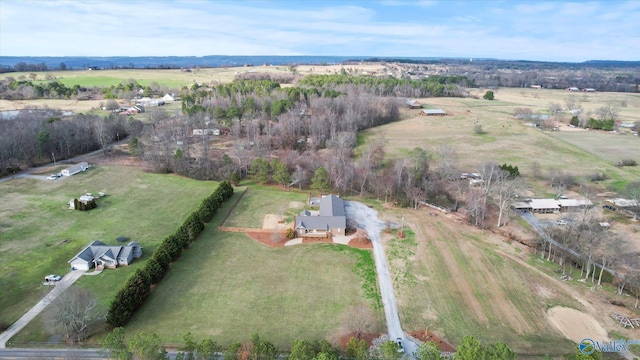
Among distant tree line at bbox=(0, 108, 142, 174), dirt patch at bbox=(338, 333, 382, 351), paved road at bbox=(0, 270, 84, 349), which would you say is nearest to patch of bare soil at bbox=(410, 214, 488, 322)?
dirt patch at bbox=(338, 333, 382, 351)

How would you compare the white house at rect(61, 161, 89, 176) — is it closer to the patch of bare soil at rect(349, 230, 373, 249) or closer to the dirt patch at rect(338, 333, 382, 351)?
the patch of bare soil at rect(349, 230, 373, 249)

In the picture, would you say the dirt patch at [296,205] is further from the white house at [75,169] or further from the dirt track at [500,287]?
the white house at [75,169]

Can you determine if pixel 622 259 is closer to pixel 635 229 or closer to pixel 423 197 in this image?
pixel 635 229

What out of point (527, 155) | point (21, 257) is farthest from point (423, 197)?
point (21, 257)

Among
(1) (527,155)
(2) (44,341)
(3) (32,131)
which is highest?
(3) (32,131)

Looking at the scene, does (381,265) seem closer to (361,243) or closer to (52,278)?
(361,243)

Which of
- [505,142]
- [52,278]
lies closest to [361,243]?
[52,278]

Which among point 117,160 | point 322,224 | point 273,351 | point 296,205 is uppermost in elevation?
point 117,160
